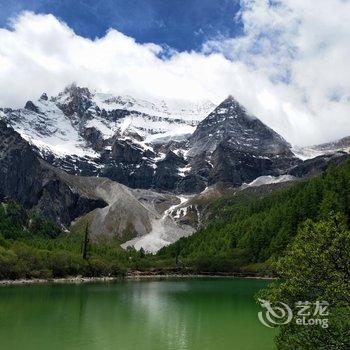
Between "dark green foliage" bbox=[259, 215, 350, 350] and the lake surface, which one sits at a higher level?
"dark green foliage" bbox=[259, 215, 350, 350]

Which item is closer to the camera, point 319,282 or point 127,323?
point 319,282

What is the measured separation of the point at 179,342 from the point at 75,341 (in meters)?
10.8

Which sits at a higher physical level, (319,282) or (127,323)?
(319,282)

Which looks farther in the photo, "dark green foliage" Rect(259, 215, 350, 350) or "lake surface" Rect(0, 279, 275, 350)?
"lake surface" Rect(0, 279, 275, 350)

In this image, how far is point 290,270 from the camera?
Result: 2853 centimetres

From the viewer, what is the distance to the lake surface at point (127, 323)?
169 ft

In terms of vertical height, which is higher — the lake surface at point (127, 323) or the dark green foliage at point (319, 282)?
the dark green foliage at point (319, 282)

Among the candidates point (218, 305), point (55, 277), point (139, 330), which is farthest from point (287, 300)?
point (55, 277)

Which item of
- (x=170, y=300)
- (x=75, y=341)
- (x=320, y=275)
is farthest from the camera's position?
(x=170, y=300)

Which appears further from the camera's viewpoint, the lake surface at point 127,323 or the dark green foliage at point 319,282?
the lake surface at point 127,323

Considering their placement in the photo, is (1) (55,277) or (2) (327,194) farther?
(2) (327,194)

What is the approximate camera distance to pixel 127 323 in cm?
6625

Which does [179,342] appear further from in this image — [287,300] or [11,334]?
[287,300]

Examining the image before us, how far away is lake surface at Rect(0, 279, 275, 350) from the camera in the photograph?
51359 millimetres
